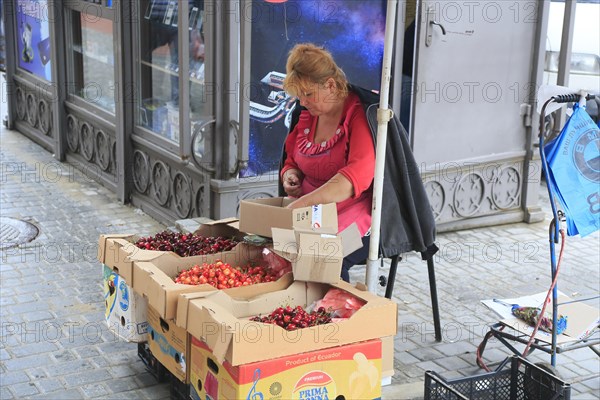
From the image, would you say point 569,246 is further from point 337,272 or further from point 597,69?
point 337,272

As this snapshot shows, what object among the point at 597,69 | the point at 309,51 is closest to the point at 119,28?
the point at 309,51

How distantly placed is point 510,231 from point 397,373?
324cm

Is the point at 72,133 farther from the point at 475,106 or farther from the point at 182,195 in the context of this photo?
the point at 475,106

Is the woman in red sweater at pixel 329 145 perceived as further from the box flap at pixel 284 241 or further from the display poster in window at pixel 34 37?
the display poster in window at pixel 34 37

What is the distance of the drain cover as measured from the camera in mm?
7109

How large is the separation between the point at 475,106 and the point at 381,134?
3.67 metres

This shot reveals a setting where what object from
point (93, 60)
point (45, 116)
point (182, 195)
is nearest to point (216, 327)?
point (182, 195)

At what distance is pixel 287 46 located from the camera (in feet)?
22.1

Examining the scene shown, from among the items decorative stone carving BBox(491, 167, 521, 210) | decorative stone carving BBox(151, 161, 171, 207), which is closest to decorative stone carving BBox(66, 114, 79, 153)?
decorative stone carving BBox(151, 161, 171, 207)

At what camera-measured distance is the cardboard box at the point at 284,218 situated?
4273mm

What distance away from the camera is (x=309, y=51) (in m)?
4.59

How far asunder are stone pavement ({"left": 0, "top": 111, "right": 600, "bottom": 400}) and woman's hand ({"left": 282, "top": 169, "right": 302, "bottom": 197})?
124 centimetres

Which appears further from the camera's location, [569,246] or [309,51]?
[569,246]

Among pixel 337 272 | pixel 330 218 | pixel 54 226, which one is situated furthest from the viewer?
pixel 54 226
